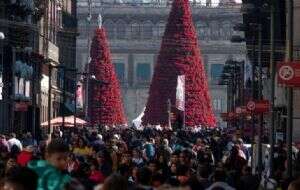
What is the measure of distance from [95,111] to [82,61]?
53146 millimetres

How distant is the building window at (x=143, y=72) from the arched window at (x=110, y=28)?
17.6ft

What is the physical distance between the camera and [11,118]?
64.0 m

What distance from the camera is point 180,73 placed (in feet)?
366

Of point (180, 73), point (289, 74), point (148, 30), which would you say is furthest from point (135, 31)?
point (289, 74)

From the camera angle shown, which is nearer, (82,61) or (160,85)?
(160,85)

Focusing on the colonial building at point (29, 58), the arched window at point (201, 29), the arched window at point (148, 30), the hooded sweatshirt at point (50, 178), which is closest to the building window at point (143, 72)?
the arched window at point (148, 30)

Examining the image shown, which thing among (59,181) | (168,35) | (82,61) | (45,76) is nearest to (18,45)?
(45,76)

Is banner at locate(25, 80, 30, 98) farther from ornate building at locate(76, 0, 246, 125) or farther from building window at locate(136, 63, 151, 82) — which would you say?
building window at locate(136, 63, 151, 82)

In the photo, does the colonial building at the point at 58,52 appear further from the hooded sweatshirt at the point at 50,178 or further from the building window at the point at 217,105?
the hooded sweatshirt at the point at 50,178

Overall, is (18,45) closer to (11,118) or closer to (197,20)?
(11,118)

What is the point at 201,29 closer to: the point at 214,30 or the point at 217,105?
the point at 214,30

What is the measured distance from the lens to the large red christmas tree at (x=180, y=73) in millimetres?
108812

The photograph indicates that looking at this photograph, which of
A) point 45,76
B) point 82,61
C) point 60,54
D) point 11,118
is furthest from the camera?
point 82,61

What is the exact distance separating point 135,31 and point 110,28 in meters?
3.24
